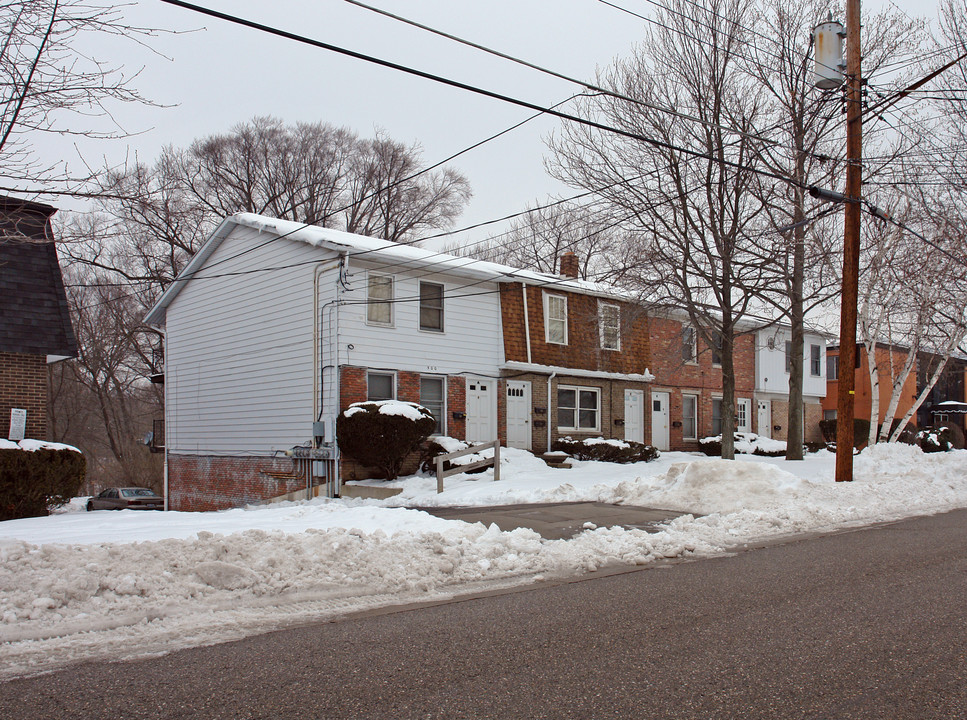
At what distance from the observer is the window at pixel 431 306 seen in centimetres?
2255

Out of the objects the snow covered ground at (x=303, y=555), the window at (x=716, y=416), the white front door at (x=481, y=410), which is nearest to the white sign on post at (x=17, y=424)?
the snow covered ground at (x=303, y=555)

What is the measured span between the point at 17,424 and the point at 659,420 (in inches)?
788

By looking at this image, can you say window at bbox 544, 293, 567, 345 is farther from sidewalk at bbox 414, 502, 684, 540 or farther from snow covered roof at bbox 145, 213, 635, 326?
sidewalk at bbox 414, 502, 684, 540

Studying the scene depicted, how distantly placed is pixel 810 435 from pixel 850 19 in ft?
78.5

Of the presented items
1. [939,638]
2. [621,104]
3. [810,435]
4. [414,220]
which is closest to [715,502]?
[939,638]

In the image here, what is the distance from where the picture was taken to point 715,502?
1353 centimetres

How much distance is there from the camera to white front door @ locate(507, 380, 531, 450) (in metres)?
24.1

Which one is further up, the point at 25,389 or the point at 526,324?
the point at 526,324

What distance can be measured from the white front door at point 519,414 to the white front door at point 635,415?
4.76 meters

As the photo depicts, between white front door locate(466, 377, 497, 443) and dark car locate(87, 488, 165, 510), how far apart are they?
524 inches

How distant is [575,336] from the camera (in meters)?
25.9

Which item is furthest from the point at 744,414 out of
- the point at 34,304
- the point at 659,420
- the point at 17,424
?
the point at 17,424

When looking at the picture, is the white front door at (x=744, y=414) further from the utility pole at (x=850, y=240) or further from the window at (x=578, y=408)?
the utility pole at (x=850, y=240)

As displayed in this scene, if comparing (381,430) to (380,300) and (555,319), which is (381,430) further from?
(555,319)
